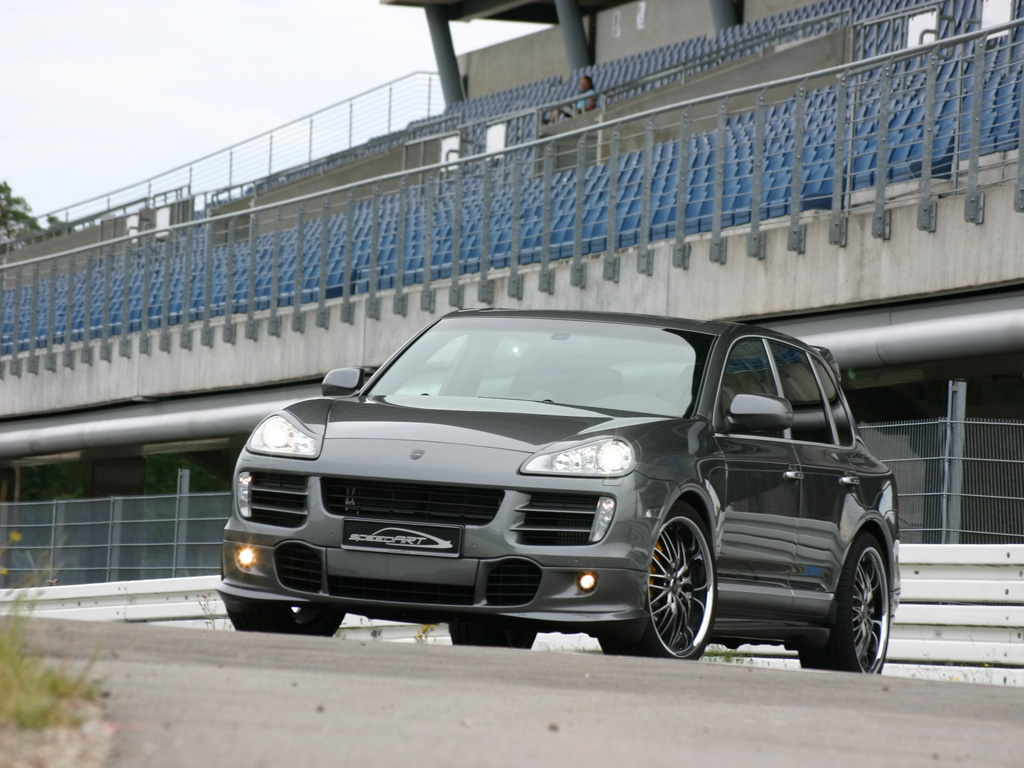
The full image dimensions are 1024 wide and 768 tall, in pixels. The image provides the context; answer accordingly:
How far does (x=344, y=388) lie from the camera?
25.9 feet

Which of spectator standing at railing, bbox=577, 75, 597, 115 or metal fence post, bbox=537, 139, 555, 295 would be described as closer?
metal fence post, bbox=537, 139, 555, 295

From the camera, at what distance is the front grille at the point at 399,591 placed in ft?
21.8

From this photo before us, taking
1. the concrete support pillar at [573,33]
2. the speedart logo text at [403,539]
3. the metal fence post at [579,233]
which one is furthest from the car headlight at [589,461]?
the concrete support pillar at [573,33]

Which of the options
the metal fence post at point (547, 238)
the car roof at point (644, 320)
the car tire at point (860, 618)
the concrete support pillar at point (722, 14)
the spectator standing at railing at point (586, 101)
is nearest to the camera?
the car roof at point (644, 320)

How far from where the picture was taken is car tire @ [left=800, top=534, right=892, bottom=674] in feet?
27.3

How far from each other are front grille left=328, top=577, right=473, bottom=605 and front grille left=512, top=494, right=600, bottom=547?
0.32 metres

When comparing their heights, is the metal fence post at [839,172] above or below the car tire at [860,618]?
above

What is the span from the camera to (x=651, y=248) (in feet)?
55.7

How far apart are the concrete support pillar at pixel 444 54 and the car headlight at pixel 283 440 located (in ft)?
113

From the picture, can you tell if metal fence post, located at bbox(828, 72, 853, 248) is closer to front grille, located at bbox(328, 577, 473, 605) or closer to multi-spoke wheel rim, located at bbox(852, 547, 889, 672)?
multi-spoke wheel rim, located at bbox(852, 547, 889, 672)

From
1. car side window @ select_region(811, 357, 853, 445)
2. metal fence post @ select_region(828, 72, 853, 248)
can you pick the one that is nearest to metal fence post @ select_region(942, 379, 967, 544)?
car side window @ select_region(811, 357, 853, 445)

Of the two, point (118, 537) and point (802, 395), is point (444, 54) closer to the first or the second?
point (118, 537)

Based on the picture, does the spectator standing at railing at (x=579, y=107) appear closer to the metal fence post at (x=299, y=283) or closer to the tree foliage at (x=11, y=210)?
the metal fence post at (x=299, y=283)

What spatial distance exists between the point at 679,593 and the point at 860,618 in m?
1.90
